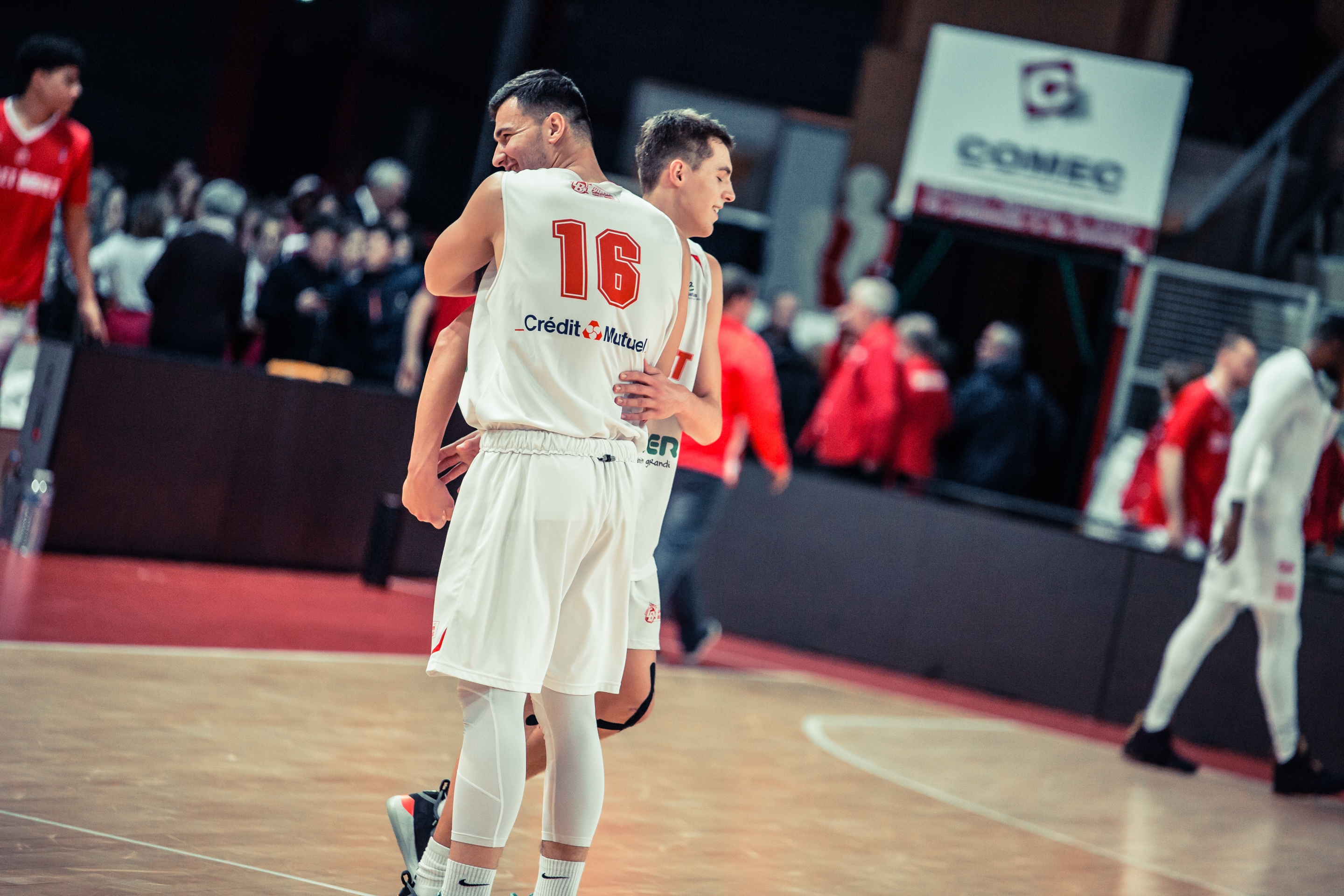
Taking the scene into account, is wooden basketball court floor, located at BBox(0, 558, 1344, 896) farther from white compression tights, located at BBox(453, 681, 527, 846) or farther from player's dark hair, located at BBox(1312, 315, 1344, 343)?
player's dark hair, located at BBox(1312, 315, 1344, 343)

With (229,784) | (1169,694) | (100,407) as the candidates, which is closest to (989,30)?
(1169,694)

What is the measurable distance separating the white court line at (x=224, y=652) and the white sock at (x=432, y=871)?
296 cm

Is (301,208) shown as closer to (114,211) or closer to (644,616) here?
(114,211)

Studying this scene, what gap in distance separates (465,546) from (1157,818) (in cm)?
440

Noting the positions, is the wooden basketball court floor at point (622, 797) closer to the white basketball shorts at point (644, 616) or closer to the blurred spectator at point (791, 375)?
the white basketball shorts at point (644, 616)

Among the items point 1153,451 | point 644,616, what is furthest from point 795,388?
point 644,616

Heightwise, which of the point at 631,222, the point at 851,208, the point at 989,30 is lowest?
the point at 631,222

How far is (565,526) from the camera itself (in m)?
2.98

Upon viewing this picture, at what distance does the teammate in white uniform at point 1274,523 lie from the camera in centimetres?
720

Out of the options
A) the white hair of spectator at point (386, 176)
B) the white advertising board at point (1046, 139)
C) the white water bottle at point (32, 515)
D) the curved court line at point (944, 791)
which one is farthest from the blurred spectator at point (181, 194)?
the curved court line at point (944, 791)

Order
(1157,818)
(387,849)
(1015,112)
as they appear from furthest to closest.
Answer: (1015,112)
(1157,818)
(387,849)

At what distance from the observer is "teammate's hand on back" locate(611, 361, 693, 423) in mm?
3125

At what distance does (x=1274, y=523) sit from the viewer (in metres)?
7.31

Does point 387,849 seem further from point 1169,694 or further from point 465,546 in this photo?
point 1169,694
